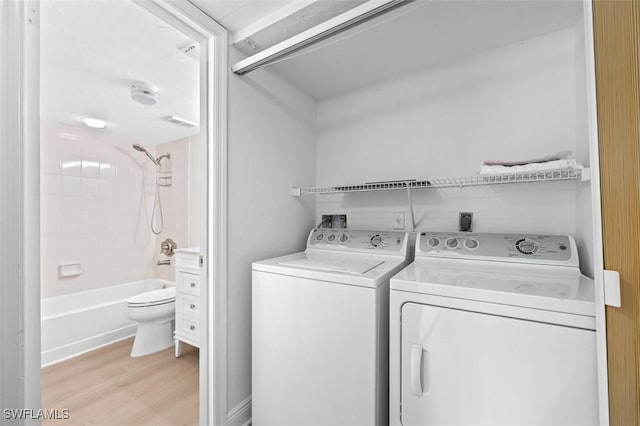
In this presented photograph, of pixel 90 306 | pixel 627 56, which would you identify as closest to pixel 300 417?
pixel 627 56

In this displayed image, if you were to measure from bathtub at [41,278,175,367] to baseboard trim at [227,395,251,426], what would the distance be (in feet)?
6.58

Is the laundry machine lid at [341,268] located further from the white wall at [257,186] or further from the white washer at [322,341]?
the white wall at [257,186]

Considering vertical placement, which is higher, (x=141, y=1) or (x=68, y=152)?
(x=141, y=1)

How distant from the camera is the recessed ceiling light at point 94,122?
276cm

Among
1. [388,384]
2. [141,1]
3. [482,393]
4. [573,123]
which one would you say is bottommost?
[388,384]

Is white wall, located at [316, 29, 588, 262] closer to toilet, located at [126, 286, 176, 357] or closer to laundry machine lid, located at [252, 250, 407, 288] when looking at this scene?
laundry machine lid, located at [252, 250, 407, 288]

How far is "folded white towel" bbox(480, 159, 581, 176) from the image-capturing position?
1201 mm

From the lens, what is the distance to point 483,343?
1.00 metres

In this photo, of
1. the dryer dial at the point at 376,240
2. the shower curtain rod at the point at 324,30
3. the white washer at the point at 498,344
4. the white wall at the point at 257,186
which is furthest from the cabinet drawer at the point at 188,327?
the shower curtain rod at the point at 324,30

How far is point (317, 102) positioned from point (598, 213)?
207 cm

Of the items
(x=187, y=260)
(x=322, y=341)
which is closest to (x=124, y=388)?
(x=187, y=260)

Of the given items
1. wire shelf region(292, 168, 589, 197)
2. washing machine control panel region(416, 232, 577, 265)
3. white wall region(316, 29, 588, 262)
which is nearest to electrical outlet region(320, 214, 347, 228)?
white wall region(316, 29, 588, 262)

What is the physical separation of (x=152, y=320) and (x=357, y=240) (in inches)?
84.8

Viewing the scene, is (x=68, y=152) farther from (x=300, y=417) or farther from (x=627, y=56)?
(x=627, y=56)
